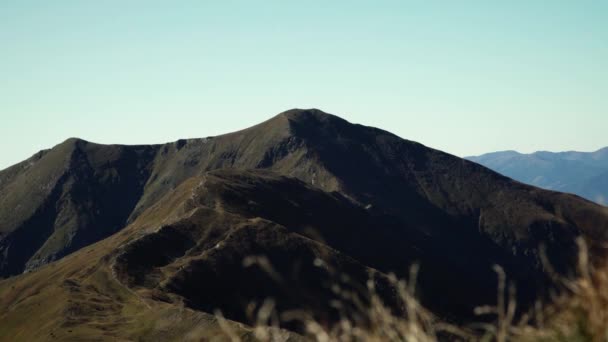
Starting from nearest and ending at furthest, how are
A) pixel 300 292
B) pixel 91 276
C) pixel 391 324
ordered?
pixel 391 324 → pixel 300 292 → pixel 91 276

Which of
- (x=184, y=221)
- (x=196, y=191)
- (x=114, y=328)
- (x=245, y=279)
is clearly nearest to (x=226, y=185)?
(x=196, y=191)

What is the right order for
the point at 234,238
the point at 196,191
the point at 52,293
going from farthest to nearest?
the point at 196,191
the point at 234,238
the point at 52,293

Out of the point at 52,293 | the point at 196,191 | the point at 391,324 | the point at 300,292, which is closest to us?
the point at 391,324

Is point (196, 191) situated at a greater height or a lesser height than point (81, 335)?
greater

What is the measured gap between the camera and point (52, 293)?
435 feet

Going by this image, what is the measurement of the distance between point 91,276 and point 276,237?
1710 inches

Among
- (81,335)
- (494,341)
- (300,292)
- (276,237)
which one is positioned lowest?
(81,335)

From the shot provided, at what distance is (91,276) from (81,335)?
132 feet

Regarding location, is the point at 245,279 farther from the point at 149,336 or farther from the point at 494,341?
the point at 494,341

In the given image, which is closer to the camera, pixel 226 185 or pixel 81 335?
pixel 81 335

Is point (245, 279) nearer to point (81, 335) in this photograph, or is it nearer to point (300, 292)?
point (81, 335)

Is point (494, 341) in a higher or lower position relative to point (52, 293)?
higher

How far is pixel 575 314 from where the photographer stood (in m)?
6.48

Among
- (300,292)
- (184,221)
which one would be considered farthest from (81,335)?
(300,292)
